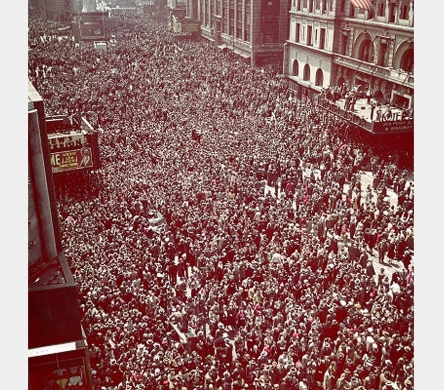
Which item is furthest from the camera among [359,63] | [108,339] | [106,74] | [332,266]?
[106,74]

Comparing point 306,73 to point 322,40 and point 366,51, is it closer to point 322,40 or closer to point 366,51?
point 322,40

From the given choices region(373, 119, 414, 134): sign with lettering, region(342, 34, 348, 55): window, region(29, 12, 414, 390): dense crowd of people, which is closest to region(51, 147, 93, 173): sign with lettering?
region(29, 12, 414, 390): dense crowd of people

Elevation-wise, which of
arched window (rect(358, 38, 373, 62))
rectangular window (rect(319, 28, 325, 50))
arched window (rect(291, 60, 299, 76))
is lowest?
arched window (rect(291, 60, 299, 76))

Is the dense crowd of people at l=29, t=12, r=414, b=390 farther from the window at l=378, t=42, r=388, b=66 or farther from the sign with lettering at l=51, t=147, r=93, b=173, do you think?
the window at l=378, t=42, r=388, b=66

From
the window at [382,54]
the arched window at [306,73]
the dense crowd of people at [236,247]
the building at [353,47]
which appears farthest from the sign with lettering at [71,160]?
the arched window at [306,73]

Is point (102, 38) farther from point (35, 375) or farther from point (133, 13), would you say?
point (35, 375)
